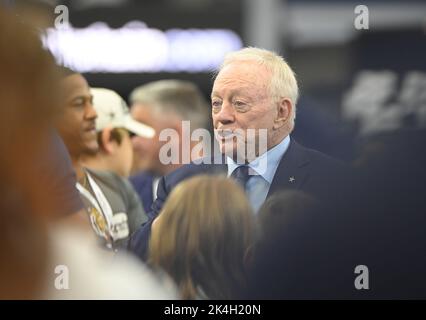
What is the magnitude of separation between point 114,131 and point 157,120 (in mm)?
99

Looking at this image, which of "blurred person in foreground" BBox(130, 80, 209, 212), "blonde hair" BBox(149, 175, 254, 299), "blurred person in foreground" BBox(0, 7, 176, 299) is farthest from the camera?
"blurred person in foreground" BBox(130, 80, 209, 212)

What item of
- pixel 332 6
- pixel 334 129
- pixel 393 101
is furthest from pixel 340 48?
pixel 334 129

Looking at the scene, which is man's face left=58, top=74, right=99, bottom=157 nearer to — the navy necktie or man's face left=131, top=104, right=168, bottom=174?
man's face left=131, top=104, right=168, bottom=174

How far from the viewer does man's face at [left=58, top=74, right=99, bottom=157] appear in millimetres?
2064

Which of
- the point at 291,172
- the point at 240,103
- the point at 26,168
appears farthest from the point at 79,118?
the point at 26,168

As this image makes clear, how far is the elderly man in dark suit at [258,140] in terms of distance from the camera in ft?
6.74

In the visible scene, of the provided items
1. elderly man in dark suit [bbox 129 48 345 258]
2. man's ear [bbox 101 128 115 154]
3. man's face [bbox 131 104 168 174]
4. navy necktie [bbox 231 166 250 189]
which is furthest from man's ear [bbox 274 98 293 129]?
man's ear [bbox 101 128 115 154]

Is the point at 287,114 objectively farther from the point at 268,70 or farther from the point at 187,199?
the point at 187,199

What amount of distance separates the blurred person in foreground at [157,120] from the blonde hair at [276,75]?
14 cm

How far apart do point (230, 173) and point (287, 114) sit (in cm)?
17

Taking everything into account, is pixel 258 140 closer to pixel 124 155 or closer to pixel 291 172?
pixel 291 172

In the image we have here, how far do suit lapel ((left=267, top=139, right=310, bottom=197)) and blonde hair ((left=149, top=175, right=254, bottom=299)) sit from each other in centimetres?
8

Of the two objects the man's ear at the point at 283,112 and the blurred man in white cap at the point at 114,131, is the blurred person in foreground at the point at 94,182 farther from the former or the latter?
the man's ear at the point at 283,112

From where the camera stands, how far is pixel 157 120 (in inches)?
86.0
